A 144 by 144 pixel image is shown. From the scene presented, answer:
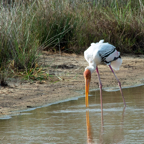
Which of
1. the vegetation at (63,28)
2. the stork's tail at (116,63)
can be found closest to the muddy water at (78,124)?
the stork's tail at (116,63)

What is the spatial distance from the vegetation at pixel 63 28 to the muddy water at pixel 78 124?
2.09 m

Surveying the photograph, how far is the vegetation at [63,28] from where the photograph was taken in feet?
22.7

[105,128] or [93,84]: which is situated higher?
[105,128]

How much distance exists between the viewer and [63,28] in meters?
9.30

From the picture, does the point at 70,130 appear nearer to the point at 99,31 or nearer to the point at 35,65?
the point at 35,65

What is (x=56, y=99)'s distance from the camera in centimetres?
557

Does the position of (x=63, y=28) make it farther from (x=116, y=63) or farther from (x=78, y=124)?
(x=78, y=124)

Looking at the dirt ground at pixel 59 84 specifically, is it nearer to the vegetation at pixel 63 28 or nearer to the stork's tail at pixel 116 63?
the vegetation at pixel 63 28

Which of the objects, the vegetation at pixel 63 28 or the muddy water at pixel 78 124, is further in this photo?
the vegetation at pixel 63 28

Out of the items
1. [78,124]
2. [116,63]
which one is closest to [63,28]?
[116,63]

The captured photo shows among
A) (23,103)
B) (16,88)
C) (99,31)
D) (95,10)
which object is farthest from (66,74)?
(95,10)

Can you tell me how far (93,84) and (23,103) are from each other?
79.5 inches

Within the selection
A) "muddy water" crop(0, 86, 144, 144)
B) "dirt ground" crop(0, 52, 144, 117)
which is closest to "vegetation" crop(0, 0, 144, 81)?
"dirt ground" crop(0, 52, 144, 117)

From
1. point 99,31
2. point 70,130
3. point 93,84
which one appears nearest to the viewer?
point 70,130
